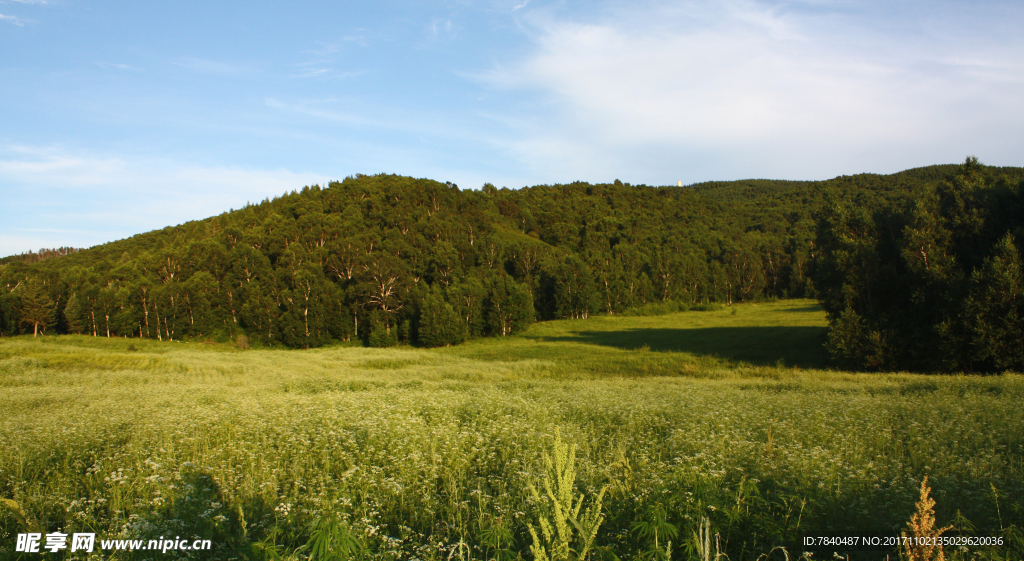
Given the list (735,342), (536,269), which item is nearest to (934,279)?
(735,342)

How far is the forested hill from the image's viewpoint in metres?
65.9

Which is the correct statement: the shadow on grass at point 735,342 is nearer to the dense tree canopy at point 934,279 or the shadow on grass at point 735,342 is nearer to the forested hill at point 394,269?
the dense tree canopy at point 934,279

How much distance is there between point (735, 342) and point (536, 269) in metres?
54.2

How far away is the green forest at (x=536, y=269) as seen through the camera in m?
28.1

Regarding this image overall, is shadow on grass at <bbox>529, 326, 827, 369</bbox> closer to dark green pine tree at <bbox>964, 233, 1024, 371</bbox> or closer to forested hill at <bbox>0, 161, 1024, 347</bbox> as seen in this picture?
dark green pine tree at <bbox>964, 233, 1024, 371</bbox>

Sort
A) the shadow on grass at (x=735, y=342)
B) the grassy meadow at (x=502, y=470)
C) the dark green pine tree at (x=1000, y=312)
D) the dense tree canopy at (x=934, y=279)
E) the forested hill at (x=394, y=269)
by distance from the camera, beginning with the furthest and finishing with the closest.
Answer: the forested hill at (x=394, y=269)
the shadow on grass at (x=735, y=342)
the dense tree canopy at (x=934, y=279)
the dark green pine tree at (x=1000, y=312)
the grassy meadow at (x=502, y=470)

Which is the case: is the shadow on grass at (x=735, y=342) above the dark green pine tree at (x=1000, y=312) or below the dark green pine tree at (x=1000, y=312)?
below

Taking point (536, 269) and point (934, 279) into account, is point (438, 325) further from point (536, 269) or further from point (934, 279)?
point (934, 279)

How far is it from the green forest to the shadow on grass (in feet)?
11.3

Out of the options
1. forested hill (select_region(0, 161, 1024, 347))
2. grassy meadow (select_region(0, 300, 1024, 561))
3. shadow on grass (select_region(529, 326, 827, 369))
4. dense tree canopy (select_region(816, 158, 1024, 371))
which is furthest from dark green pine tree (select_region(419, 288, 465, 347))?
grassy meadow (select_region(0, 300, 1024, 561))

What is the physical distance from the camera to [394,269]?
71.6 meters

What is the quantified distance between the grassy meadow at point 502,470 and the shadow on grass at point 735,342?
17778 mm

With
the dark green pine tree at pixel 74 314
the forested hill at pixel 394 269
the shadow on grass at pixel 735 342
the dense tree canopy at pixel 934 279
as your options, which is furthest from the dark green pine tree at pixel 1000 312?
the dark green pine tree at pixel 74 314

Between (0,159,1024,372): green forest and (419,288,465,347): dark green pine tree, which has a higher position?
(0,159,1024,372): green forest
